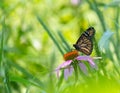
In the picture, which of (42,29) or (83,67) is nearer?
(83,67)

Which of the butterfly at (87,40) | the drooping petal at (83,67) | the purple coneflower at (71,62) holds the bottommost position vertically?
the drooping petal at (83,67)

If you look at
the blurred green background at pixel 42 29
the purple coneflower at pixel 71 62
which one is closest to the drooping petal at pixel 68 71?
the purple coneflower at pixel 71 62

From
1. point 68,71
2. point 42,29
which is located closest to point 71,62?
point 68,71

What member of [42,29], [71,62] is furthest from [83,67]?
[42,29]

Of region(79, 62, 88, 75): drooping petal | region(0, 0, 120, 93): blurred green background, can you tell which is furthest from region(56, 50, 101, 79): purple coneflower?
region(0, 0, 120, 93): blurred green background

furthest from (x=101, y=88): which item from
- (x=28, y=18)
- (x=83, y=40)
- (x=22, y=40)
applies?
(x=28, y=18)

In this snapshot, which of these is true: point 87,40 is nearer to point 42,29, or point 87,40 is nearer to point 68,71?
point 68,71

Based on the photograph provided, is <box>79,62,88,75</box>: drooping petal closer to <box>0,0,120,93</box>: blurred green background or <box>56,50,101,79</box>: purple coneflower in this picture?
<box>56,50,101,79</box>: purple coneflower

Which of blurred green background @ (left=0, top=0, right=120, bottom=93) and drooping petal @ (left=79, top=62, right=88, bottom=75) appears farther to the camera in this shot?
blurred green background @ (left=0, top=0, right=120, bottom=93)

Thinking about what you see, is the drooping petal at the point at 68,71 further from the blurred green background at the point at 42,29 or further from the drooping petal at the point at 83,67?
the blurred green background at the point at 42,29

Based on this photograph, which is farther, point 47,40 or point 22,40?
point 47,40

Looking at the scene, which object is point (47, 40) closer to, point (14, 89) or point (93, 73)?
point (14, 89)
